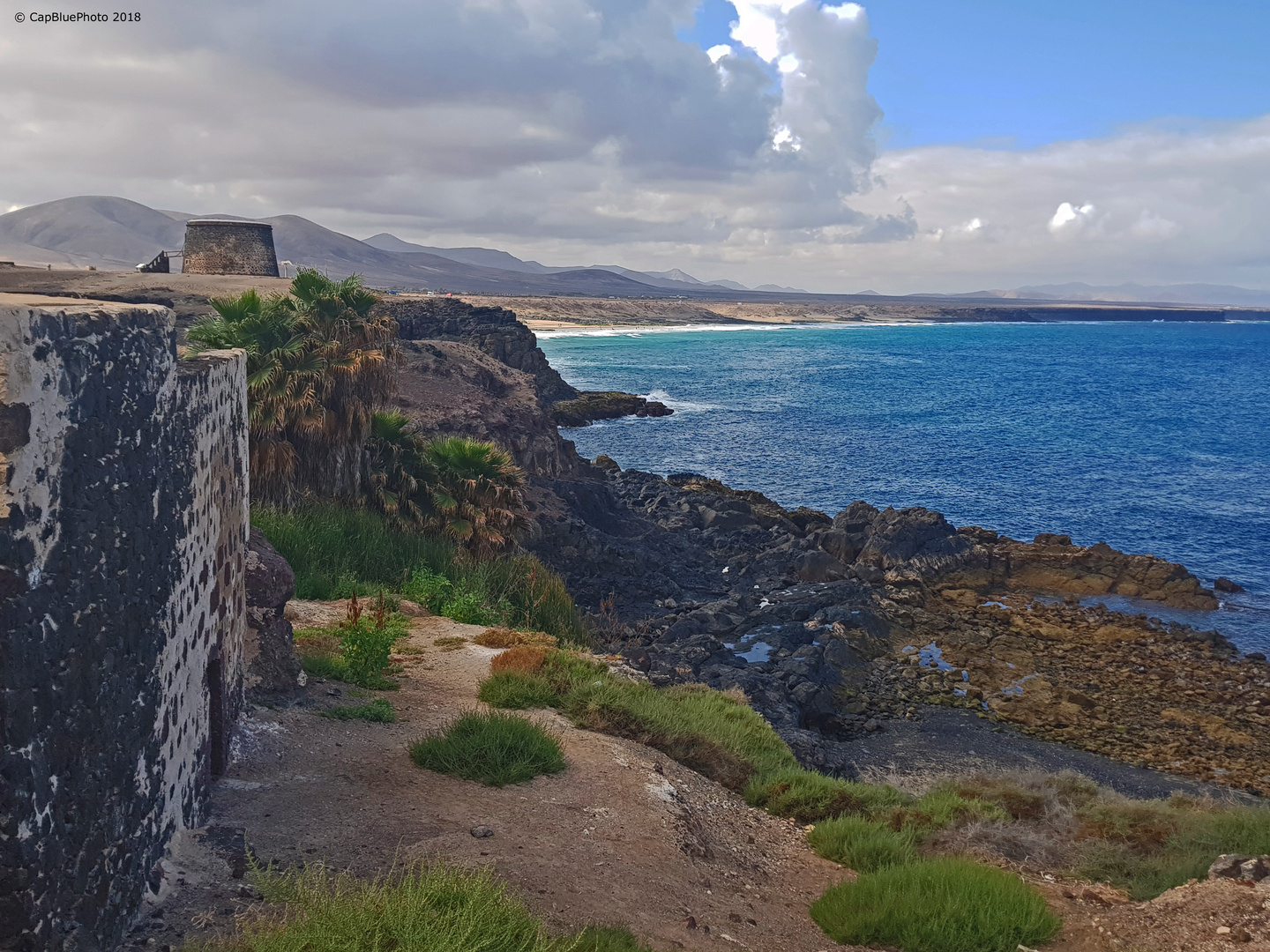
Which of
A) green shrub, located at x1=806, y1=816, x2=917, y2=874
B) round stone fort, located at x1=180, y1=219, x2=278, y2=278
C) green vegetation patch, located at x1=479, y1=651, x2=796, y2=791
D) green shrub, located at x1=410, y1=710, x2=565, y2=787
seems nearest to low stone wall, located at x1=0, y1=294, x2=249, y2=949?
green shrub, located at x1=410, y1=710, x2=565, y2=787

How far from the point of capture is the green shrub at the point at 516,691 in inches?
422

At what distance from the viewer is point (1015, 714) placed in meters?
19.7

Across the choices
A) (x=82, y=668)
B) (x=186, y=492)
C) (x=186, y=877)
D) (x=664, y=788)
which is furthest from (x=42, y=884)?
(x=664, y=788)

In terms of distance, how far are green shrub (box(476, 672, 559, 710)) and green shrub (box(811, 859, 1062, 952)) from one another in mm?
4249

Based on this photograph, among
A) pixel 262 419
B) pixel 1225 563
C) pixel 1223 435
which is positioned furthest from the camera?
pixel 1223 435

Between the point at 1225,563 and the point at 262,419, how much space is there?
100ft

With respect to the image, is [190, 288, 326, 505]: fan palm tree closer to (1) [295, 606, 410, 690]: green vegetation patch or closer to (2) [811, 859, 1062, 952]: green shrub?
(1) [295, 606, 410, 690]: green vegetation patch

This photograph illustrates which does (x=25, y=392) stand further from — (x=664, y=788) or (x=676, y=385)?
(x=676, y=385)

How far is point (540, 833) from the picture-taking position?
7543 millimetres

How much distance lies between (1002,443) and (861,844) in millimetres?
53853

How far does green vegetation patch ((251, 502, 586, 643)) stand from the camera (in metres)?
15.1

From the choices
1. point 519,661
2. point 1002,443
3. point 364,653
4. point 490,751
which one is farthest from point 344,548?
point 1002,443

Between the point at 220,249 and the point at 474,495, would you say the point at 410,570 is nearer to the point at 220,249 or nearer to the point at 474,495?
the point at 474,495

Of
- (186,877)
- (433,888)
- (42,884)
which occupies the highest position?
(42,884)
